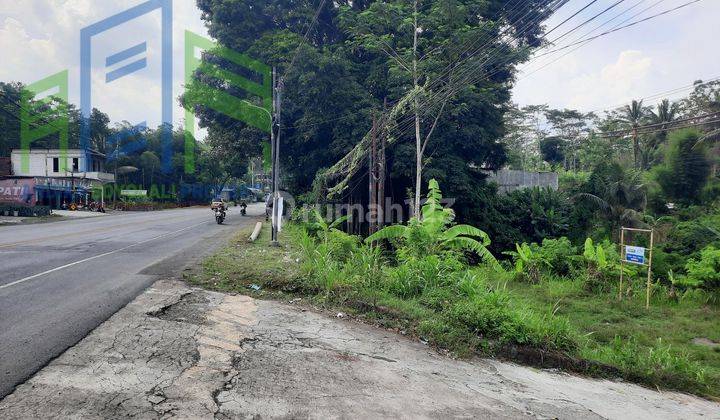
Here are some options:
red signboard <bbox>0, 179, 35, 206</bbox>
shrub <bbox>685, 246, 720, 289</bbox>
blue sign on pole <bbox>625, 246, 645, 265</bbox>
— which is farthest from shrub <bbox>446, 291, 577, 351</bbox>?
red signboard <bbox>0, 179, 35, 206</bbox>

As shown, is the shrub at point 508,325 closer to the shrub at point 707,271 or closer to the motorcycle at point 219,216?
the shrub at point 707,271

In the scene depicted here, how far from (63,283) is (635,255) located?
11275mm

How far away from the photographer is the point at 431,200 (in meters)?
10.5

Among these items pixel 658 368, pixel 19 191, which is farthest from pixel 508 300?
pixel 19 191

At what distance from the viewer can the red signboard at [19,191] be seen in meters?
35.7

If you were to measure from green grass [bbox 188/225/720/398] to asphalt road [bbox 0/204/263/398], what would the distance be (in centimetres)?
138

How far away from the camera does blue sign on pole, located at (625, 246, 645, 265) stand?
383 inches

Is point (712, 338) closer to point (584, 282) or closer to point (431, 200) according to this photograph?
point (584, 282)

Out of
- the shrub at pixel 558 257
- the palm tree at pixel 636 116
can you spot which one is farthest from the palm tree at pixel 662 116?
the shrub at pixel 558 257

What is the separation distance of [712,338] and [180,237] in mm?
16141

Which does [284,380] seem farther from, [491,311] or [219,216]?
[219,216]

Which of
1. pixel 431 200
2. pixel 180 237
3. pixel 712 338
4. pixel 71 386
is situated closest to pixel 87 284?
pixel 71 386

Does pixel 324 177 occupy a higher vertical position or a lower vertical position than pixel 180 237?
higher

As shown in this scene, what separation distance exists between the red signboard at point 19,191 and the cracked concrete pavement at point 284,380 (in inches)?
1477
